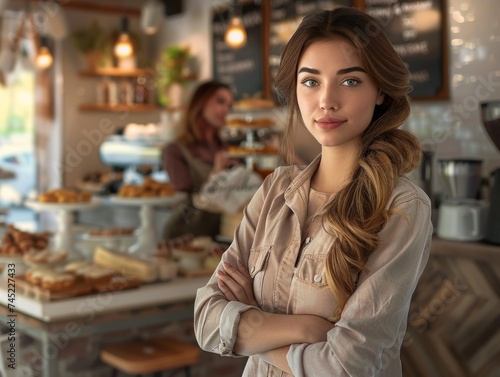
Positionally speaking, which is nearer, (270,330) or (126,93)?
(270,330)

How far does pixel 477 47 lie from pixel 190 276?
71.8 inches

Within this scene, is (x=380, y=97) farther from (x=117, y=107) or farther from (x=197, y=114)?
(x=117, y=107)

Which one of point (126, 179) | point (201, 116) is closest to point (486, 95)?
point (201, 116)

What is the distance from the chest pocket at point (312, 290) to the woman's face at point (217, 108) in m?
2.83

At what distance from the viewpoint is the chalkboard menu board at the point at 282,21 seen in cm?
522

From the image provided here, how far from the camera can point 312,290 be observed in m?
1.27

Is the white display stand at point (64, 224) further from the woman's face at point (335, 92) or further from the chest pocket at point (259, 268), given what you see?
the woman's face at point (335, 92)

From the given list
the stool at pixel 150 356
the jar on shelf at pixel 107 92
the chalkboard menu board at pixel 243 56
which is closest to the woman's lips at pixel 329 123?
the stool at pixel 150 356

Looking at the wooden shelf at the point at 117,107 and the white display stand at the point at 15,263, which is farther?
the wooden shelf at the point at 117,107

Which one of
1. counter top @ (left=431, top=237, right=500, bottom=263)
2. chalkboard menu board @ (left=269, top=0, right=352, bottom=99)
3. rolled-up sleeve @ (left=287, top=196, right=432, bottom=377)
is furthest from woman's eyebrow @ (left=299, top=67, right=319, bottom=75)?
chalkboard menu board @ (left=269, top=0, right=352, bottom=99)

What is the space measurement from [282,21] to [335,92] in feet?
14.4

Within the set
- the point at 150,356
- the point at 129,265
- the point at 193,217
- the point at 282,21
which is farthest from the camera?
the point at 282,21

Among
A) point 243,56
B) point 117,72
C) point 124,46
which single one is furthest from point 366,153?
point 117,72

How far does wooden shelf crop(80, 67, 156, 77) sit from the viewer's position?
6988 millimetres
